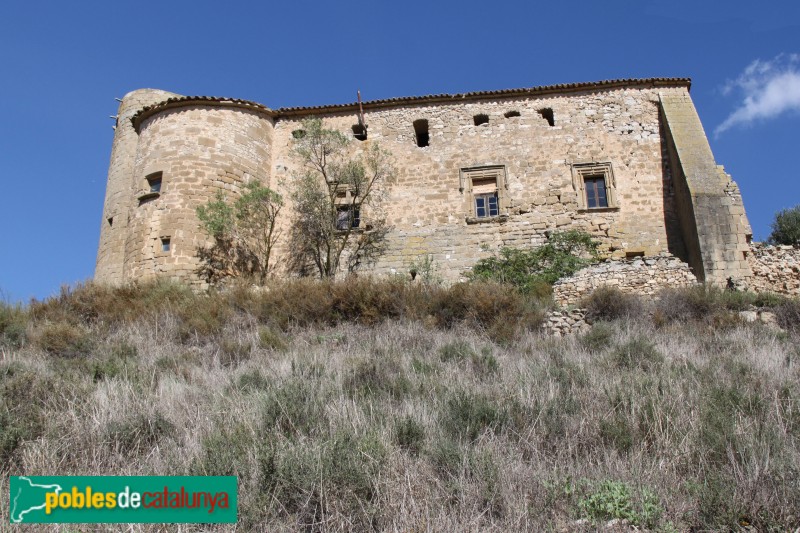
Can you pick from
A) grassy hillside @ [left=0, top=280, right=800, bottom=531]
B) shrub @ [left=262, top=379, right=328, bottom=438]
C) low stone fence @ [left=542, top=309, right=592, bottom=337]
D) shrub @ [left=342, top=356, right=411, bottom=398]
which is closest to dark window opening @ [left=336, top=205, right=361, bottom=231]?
low stone fence @ [left=542, top=309, right=592, bottom=337]

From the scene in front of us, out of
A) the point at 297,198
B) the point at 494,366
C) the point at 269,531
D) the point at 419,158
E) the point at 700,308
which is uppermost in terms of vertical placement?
the point at 419,158

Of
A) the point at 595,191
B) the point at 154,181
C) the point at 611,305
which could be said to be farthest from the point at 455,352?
the point at 154,181

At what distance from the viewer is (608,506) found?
341cm

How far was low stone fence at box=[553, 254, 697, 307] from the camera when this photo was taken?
13266 mm

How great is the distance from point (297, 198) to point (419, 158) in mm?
4471

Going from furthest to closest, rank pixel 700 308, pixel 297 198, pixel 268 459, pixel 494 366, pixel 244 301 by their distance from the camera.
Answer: pixel 297 198 → pixel 244 301 → pixel 700 308 → pixel 494 366 → pixel 268 459

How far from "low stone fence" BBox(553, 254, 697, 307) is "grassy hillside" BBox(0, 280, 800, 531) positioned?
13.3 ft

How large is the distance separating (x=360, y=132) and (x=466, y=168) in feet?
13.9

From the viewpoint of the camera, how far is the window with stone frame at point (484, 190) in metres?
18.1

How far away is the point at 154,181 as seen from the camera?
1786 cm

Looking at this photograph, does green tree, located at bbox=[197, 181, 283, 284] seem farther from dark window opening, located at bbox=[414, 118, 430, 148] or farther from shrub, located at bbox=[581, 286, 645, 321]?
shrub, located at bbox=[581, 286, 645, 321]

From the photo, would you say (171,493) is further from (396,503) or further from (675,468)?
(675,468)

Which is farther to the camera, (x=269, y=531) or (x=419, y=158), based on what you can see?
(x=419, y=158)

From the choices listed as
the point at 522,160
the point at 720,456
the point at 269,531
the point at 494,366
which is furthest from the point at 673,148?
the point at 269,531
